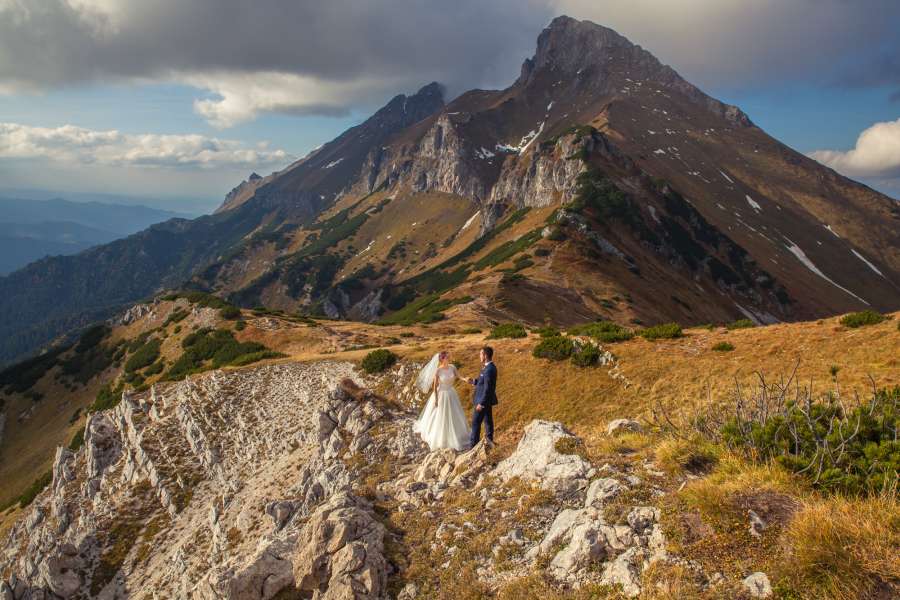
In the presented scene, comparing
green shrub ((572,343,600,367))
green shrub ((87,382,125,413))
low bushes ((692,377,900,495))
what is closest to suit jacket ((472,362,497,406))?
low bushes ((692,377,900,495))

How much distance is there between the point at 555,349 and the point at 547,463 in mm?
14936

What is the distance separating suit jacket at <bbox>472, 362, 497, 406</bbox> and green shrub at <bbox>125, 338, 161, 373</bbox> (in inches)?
2712

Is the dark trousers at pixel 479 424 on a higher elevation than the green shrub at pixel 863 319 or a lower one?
lower

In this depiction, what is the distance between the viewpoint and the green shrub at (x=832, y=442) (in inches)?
270

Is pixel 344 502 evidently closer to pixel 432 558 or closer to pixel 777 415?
pixel 432 558

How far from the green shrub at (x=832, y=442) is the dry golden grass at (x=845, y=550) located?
0.71 m

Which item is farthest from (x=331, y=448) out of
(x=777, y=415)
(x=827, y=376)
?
(x=827, y=376)

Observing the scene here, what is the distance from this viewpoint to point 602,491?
346 inches

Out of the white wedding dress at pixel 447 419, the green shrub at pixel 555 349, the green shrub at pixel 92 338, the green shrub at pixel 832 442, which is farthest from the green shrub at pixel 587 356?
the green shrub at pixel 92 338

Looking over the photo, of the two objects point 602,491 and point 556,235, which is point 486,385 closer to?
point 602,491

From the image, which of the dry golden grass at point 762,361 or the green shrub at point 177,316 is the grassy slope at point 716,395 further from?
the green shrub at point 177,316

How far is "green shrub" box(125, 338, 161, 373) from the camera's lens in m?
66.4

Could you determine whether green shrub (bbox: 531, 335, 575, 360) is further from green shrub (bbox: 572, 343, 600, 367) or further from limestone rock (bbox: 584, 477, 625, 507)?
limestone rock (bbox: 584, 477, 625, 507)

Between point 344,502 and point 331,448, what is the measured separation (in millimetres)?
9713
